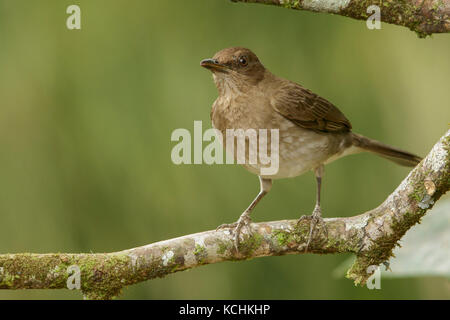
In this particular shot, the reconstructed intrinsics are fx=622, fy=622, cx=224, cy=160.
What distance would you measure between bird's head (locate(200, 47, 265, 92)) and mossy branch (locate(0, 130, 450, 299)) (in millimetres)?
1256

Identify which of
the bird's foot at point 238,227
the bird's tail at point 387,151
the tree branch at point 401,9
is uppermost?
the tree branch at point 401,9

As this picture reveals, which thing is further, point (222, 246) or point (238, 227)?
point (238, 227)

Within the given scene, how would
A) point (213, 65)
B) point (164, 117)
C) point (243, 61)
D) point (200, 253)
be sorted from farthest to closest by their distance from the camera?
point (164, 117) < point (243, 61) < point (213, 65) < point (200, 253)

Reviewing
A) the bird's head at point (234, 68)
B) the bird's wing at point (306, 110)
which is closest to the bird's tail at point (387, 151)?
the bird's wing at point (306, 110)

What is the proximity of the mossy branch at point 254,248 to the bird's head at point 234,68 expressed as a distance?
1256 mm

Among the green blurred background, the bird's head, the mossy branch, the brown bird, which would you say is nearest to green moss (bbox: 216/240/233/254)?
the mossy branch

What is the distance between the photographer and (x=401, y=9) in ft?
10.3

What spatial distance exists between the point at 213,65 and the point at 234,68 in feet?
0.64

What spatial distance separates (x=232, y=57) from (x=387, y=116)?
5.85 ft

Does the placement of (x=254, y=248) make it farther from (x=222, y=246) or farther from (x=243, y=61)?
(x=243, y=61)

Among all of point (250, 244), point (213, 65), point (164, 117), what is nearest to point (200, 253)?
point (250, 244)

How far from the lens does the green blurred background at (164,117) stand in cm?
508

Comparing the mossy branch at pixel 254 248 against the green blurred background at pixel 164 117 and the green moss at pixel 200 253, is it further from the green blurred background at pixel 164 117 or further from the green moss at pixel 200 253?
the green blurred background at pixel 164 117

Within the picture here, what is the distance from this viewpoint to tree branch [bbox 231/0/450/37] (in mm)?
3101
